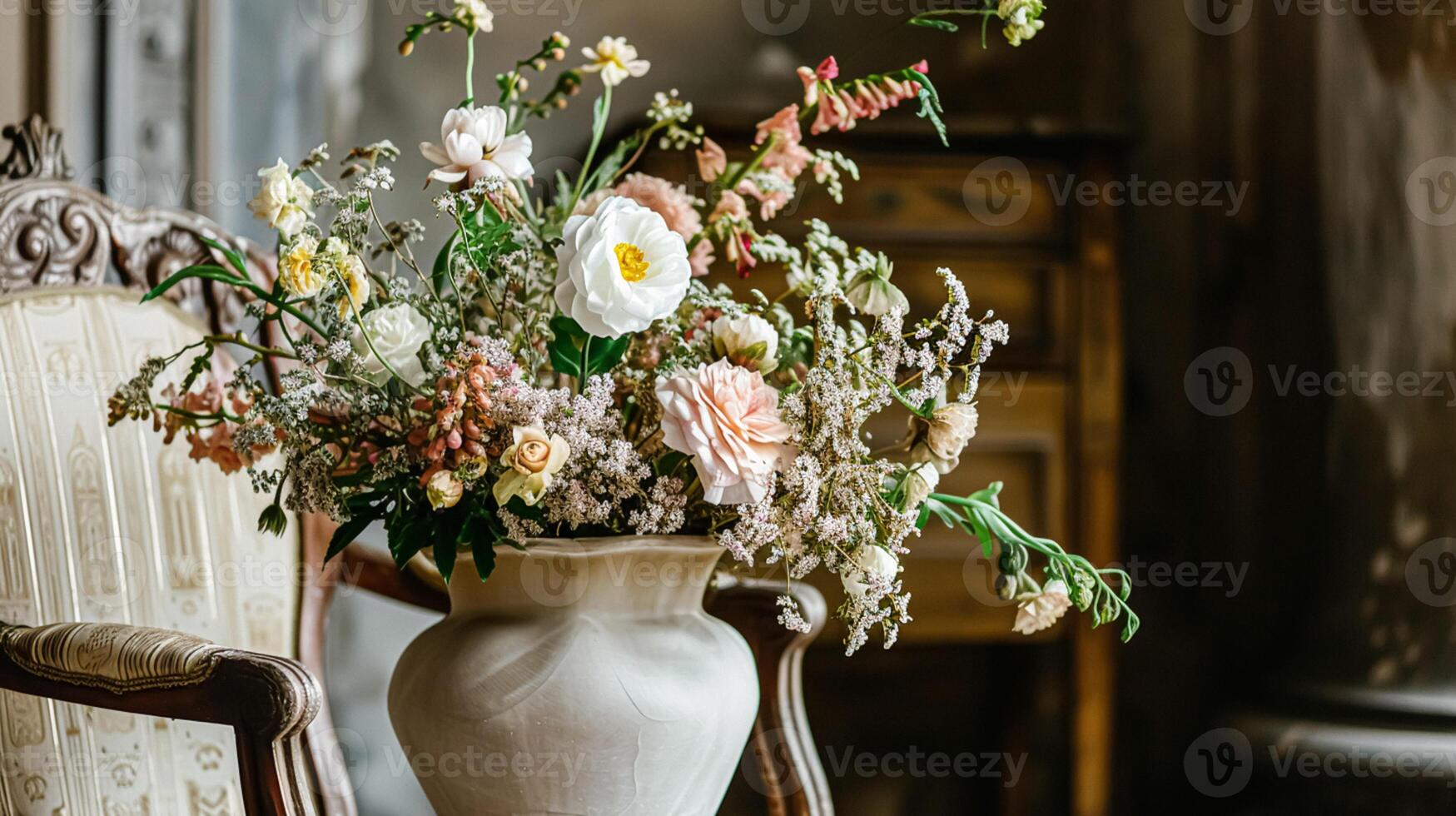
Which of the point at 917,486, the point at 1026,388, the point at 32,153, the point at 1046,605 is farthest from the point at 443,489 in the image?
the point at 1026,388

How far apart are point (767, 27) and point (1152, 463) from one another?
3.30 ft

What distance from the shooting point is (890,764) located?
85.0 inches

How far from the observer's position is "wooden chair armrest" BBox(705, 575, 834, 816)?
1043 millimetres

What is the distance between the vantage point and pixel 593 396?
701mm

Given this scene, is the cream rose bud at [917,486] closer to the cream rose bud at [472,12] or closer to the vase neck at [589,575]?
the vase neck at [589,575]

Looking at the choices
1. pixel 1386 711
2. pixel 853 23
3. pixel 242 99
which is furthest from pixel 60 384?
pixel 1386 711

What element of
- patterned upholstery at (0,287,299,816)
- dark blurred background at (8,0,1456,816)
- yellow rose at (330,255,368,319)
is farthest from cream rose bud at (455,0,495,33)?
dark blurred background at (8,0,1456,816)

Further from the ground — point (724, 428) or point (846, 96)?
point (846, 96)

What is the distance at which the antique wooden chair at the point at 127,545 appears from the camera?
106 cm

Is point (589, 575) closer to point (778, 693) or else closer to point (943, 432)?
point (943, 432)

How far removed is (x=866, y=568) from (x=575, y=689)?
0.19m

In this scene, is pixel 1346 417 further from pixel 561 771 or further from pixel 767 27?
pixel 561 771

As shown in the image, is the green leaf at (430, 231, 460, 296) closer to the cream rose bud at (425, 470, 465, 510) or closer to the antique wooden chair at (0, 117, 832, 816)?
the cream rose bud at (425, 470, 465, 510)

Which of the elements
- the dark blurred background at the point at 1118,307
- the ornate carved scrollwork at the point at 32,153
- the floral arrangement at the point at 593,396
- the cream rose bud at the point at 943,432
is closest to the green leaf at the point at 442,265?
the floral arrangement at the point at 593,396
